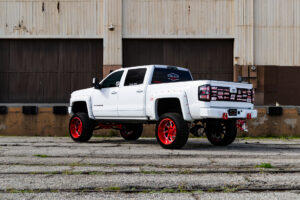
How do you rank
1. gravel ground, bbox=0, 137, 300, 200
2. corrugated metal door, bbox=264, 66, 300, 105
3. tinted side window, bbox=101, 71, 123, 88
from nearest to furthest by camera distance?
gravel ground, bbox=0, 137, 300, 200 → tinted side window, bbox=101, 71, 123, 88 → corrugated metal door, bbox=264, 66, 300, 105

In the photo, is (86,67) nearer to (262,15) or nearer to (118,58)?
(118,58)

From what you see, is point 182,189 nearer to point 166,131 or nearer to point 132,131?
point 166,131

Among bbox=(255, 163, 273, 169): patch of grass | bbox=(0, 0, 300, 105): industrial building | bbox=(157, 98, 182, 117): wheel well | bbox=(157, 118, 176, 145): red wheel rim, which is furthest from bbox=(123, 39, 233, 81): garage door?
bbox=(255, 163, 273, 169): patch of grass

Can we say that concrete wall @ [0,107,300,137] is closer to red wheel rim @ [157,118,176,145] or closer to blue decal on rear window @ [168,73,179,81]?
blue decal on rear window @ [168,73,179,81]

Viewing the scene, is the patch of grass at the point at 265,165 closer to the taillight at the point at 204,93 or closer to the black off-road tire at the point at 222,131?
the taillight at the point at 204,93

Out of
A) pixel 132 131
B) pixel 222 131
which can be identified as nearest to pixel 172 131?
pixel 222 131

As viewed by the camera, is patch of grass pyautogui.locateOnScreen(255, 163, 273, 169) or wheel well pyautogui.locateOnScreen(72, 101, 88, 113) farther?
wheel well pyautogui.locateOnScreen(72, 101, 88, 113)

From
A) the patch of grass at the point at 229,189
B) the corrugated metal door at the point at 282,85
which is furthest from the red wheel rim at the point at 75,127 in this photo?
the corrugated metal door at the point at 282,85

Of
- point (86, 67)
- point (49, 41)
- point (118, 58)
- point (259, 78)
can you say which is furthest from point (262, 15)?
point (49, 41)

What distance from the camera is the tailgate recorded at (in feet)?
29.2

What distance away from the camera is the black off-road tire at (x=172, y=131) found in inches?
351

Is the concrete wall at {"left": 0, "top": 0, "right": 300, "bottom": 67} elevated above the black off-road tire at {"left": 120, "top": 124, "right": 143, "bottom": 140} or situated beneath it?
elevated above

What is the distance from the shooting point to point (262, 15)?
19.5m

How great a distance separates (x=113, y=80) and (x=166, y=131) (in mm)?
2663
